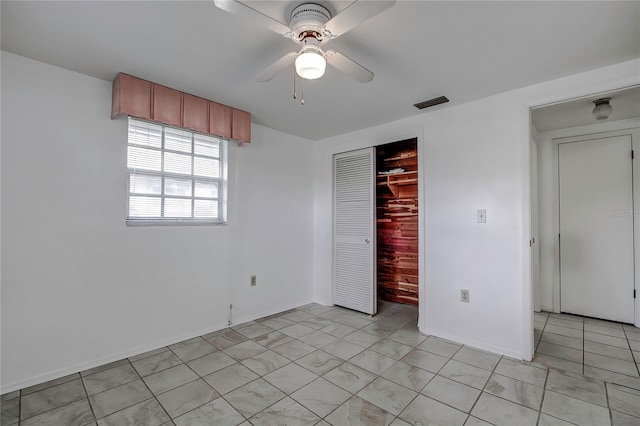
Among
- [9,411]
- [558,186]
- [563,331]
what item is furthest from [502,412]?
[558,186]

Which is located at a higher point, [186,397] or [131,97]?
[131,97]

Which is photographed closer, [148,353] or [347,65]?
[347,65]

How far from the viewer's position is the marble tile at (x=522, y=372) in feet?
6.98

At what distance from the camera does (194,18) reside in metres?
1.67

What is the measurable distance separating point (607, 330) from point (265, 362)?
3547 mm

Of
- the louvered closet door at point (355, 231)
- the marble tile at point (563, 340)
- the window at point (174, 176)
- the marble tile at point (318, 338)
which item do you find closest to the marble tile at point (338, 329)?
the marble tile at point (318, 338)

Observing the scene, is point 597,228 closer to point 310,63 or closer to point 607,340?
point 607,340

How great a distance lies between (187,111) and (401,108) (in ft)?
6.79

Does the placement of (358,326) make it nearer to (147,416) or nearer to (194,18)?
(147,416)

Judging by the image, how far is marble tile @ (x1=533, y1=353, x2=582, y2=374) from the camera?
2.29 meters

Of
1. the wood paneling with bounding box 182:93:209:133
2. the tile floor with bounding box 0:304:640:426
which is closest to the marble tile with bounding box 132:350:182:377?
the tile floor with bounding box 0:304:640:426

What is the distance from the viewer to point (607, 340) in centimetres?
282

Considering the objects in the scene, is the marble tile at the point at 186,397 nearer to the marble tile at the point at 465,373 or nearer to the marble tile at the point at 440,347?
the marble tile at the point at 465,373

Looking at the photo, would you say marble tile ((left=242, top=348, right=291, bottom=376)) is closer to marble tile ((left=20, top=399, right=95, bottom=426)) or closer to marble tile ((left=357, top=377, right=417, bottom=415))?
marble tile ((left=357, top=377, right=417, bottom=415))
